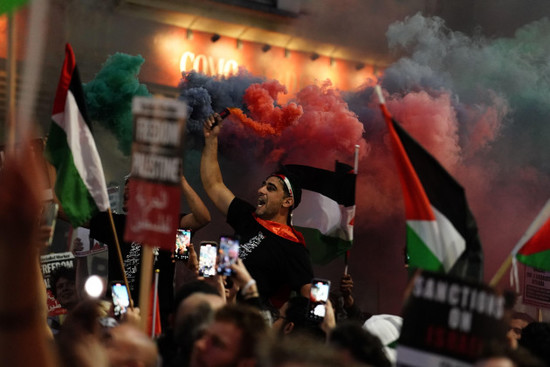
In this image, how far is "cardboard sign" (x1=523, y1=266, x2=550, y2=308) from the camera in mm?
5461

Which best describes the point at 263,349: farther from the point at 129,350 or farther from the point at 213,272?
the point at 213,272

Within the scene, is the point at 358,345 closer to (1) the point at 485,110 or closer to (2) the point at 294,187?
(2) the point at 294,187

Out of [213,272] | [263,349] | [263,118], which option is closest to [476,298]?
[263,349]

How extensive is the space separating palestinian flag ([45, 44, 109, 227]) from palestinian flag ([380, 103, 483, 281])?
1.55 metres

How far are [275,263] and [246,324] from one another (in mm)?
2593

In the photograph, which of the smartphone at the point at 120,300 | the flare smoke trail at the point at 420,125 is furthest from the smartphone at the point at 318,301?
the flare smoke trail at the point at 420,125

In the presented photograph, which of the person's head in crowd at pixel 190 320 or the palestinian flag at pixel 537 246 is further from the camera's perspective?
the palestinian flag at pixel 537 246

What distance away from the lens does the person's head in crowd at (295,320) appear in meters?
3.90

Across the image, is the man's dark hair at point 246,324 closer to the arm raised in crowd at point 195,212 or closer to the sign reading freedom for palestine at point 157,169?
the sign reading freedom for palestine at point 157,169

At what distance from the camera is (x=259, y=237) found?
506cm

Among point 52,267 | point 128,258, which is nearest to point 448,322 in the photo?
point 128,258

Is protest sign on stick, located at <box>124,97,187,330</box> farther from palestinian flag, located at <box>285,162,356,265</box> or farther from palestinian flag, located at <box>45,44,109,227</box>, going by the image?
palestinian flag, located at <box>285,162,356,265</box>

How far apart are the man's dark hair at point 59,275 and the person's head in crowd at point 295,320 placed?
2.05 meters

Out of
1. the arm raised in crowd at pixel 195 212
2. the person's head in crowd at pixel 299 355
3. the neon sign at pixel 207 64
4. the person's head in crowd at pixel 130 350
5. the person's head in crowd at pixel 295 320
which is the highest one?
the neon sign at pixel 207 64
